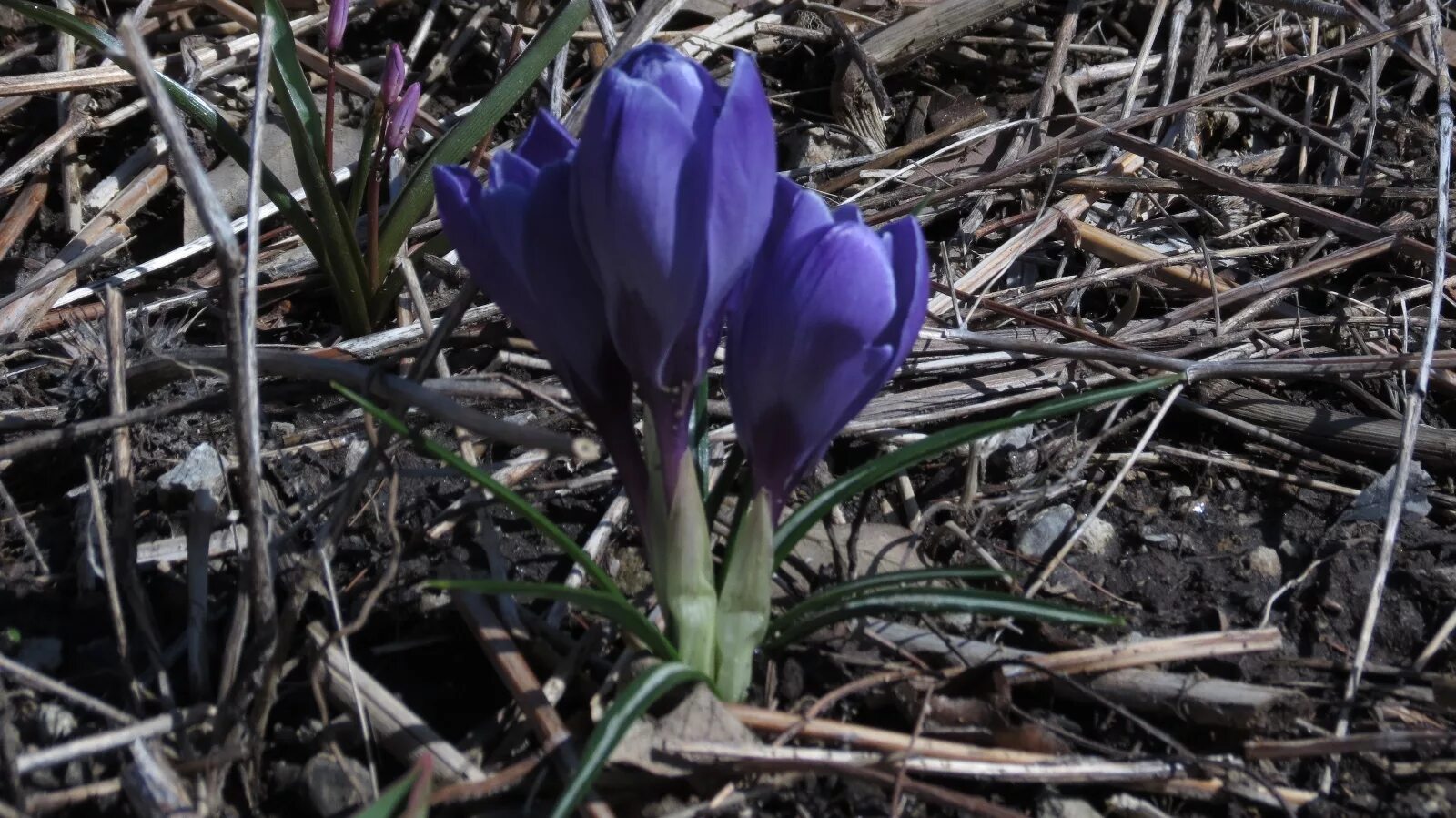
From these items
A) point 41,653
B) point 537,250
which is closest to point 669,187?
point 537,250

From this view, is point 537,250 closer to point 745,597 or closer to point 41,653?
point 745,597

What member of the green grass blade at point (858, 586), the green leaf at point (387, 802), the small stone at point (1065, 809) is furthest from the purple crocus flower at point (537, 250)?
the small stone at point (1065, 809)

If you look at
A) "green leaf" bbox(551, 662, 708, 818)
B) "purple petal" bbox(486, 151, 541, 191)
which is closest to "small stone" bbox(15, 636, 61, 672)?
"green leaf" bbox(551, 662, 708, 818)

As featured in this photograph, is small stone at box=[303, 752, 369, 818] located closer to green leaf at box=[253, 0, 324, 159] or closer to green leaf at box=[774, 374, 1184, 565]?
green leaf at box=[774, 374, 1184, 565]

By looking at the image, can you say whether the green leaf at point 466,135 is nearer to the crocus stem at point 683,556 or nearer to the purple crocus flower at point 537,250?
the purple crocus flower at point 537,250

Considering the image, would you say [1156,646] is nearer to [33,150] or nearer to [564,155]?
[564,155]
